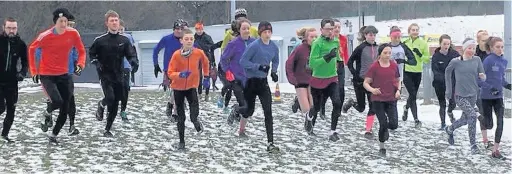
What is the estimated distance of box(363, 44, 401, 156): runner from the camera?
32.0 feet

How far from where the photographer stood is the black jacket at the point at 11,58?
32.3 feet

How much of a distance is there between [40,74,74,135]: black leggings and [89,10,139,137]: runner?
703 millimetres

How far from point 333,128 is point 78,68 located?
355 cm

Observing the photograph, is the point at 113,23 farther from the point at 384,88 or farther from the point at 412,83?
the point at 412,83

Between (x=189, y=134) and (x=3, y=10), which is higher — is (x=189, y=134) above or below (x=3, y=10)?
below

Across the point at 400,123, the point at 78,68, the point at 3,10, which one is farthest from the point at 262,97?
the point at 3,10

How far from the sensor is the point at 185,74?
951 centimetres

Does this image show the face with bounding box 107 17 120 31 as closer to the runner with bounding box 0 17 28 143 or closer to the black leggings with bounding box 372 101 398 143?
the runner with bounding box 0 17 28 143

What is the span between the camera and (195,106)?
9.80 m

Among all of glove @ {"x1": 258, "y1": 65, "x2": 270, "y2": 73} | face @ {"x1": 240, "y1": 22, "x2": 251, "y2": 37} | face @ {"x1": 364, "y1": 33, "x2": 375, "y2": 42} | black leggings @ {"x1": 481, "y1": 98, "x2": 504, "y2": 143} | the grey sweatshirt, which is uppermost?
face @ {"x1": 240, "y1": 22, "x2": 251, "y2": 37}

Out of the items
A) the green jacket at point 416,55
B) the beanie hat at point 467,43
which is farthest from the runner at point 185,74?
the green jacket at point 416,55

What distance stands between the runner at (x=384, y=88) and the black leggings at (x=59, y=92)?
3734 mm

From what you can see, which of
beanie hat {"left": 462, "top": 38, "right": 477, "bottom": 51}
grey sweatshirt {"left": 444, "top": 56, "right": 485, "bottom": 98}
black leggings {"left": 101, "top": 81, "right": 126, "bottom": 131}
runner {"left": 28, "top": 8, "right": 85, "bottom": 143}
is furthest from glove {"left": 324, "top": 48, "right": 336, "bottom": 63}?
runner {"left": 28, "top": 8, "right": 85, "bottom": 143}

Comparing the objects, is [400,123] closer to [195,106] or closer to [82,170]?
[195,106]
